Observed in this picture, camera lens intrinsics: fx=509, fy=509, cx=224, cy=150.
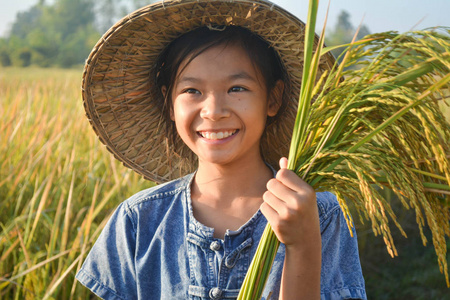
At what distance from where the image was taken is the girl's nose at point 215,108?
178 cm

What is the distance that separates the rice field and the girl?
641mm

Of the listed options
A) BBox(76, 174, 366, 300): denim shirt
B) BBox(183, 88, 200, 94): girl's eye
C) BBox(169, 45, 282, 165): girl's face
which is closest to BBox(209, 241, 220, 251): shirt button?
BBox(76, 174, 366, 300): denim shirt

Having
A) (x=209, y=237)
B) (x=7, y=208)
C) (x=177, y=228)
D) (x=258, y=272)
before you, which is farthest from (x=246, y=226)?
(x=7, y=208)

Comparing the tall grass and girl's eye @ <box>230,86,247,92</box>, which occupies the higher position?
girl's eye @ <box>230,86,247,92</box>

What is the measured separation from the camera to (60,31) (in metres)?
86.9

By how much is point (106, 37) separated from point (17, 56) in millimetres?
66918

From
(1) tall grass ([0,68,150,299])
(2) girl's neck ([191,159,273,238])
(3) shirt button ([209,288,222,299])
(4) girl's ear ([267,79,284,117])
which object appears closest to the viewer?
(3) shirt button ([209,288,222,299])

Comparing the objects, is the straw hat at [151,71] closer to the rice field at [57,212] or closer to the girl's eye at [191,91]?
the girl's eye at [191,91]

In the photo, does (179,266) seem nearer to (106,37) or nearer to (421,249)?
(106,37)

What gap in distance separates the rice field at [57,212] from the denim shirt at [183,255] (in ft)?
1.71

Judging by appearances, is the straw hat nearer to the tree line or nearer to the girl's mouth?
the girl's mouth

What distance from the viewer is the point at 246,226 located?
72.4 inches

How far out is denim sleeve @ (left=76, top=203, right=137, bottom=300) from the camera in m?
2.00

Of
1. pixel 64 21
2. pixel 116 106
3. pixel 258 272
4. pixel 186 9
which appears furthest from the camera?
pixel 64 21
